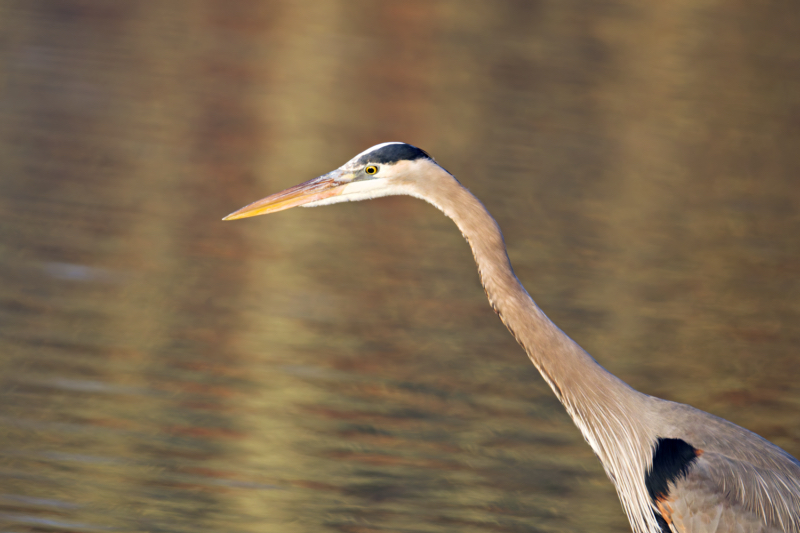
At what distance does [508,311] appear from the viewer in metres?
4.23

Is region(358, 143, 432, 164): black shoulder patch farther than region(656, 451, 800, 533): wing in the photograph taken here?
Yes

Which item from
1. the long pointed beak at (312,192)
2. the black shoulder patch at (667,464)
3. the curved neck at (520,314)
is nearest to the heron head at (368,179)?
the long pointed beak at (312,192)

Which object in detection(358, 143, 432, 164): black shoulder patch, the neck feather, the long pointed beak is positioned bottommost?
the neck feather

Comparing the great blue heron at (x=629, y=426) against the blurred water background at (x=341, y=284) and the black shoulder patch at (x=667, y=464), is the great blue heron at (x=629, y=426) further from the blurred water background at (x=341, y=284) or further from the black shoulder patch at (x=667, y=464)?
the blurred water background at (x=341, y=284)

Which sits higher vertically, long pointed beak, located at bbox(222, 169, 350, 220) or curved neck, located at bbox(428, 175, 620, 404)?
long pointed beak, located at bbox(222, 169, 350, 220)

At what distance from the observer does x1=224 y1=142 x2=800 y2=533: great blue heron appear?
422 cm

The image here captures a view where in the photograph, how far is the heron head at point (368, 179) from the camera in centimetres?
440

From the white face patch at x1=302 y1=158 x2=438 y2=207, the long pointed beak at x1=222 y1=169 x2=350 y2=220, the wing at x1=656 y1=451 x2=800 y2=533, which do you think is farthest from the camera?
the long pointed beak at x1=222 y1=169 x2=350 y2=220

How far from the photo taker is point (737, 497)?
166 inches

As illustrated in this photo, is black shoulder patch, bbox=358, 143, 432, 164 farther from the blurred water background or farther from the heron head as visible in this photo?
the blurred water background

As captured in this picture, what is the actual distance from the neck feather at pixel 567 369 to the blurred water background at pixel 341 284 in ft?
4.26

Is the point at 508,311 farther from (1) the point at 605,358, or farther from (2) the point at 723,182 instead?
(2) the point at 723,182

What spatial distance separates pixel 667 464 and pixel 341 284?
4927 millimetres

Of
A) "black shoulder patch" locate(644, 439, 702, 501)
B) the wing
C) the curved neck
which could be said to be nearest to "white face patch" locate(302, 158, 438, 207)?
the curved neck
